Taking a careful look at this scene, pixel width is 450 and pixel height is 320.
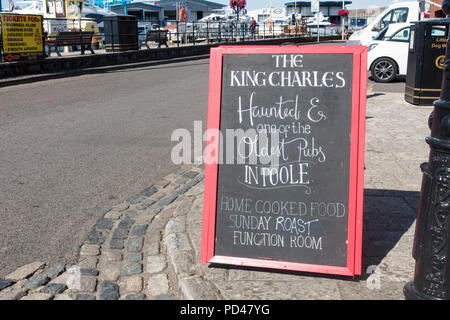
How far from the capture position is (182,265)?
11.3ft

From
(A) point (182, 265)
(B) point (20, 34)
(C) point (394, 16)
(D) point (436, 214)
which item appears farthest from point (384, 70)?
(D) point (436, 214)

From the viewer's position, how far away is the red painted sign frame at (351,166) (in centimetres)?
322

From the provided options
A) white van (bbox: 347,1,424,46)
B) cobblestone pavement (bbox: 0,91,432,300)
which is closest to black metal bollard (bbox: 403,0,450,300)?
Answer: cobblestone pavement (bbox: 0,91,432,300)

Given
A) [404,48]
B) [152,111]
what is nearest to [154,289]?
[152,111]

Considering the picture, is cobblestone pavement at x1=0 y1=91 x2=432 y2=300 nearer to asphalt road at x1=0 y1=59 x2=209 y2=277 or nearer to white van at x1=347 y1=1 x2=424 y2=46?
asphalt road at x1=0 y1=59 x2=209 y2=277

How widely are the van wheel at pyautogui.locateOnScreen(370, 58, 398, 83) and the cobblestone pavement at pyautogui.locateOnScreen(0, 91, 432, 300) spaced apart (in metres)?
9.52

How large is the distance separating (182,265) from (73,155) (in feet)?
11.9

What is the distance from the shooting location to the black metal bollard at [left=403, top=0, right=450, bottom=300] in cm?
254

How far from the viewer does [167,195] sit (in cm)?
511

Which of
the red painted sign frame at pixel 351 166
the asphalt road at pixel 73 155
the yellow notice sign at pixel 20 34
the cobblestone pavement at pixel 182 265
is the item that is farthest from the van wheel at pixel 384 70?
the red painted sign frame at pixel 351 166

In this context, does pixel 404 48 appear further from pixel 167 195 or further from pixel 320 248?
pixel 320 248

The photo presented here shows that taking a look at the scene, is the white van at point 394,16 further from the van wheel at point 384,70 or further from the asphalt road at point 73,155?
the asphalt road at point 73,155
